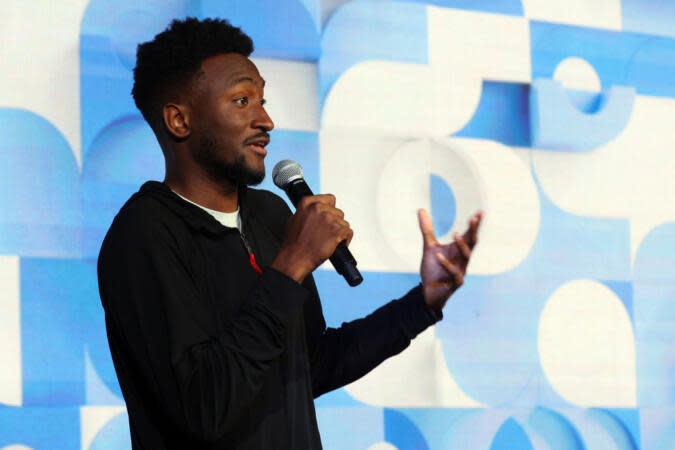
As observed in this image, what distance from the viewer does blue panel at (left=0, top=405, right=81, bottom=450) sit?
91.7 inches

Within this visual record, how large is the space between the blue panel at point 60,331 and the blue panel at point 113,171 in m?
0.10

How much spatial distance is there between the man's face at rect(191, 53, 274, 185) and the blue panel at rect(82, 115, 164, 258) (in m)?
0.99

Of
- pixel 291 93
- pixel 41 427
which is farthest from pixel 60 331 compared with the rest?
pixel 291 93

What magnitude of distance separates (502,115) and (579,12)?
515mm

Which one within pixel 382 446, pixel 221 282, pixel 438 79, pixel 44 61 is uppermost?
pixel 438 79

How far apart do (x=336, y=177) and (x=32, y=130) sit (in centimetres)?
91

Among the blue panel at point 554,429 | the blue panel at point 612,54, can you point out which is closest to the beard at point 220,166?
the blue panel at point 554,429

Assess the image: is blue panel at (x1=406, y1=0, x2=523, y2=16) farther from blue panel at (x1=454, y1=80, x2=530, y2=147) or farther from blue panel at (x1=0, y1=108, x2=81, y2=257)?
blue panel at (x1=0, y1=108, x2=81, y2=257)

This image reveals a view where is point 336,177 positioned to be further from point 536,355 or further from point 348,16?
point 536,355

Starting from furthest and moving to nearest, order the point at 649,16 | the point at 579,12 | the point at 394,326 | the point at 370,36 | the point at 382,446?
the point at 649,16
the point at 579,12
the point at 370,36
the point at 382,446
the point at 394,326

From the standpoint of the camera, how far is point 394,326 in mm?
1662

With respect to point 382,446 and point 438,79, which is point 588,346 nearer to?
point 382,446

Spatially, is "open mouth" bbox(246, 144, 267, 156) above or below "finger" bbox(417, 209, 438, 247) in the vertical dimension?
above

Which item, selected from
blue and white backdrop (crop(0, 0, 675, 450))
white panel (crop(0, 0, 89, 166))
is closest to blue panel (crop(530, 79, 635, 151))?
blue and white backdrop (crop(0, 0, 675, 450))
